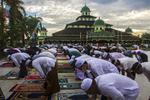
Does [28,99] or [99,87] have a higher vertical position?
[99,87]

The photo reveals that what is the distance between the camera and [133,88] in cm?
752

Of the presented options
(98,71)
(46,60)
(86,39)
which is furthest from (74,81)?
(86,39)

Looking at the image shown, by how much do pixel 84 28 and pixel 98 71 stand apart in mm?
109619

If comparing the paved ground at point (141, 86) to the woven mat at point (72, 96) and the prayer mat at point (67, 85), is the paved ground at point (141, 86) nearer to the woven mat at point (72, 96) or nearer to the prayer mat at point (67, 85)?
the woven mat at point (72, 96)

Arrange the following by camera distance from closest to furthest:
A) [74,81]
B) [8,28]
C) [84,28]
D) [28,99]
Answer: [28,99] → [74,81] → [8,28] → [84,28]

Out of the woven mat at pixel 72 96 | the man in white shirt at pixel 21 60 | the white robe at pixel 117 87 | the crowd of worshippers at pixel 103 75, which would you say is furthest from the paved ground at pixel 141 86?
the white robe at pixel 117 87

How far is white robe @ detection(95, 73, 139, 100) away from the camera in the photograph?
283 inches

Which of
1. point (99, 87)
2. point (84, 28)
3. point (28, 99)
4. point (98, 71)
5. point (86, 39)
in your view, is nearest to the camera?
point (99, 87)

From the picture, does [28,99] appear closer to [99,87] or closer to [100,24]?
[99,87]

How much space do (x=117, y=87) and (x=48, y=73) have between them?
4.78 metres

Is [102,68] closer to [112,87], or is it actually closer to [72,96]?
[72,96]

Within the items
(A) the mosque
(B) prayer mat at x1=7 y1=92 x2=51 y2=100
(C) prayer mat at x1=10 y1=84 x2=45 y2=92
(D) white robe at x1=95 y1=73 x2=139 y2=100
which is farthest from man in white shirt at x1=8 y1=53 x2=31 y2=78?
(A) the mosque

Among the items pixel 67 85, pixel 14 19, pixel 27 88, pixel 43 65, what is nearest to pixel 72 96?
pixel 43 65

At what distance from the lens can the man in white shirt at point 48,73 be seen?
1185 centimetres
